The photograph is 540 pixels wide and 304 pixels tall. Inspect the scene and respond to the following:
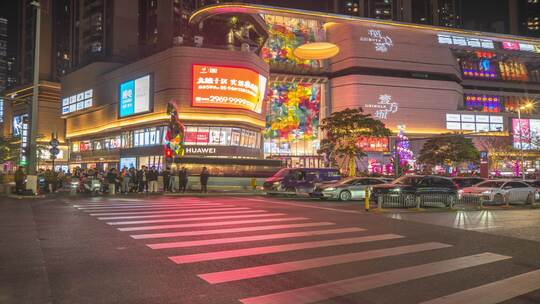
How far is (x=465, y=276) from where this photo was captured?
7254 mm

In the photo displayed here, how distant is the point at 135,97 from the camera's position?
54375 mm

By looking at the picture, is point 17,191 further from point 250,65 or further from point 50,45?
point 50,45

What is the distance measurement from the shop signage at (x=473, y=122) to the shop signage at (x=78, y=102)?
5930 centimetres

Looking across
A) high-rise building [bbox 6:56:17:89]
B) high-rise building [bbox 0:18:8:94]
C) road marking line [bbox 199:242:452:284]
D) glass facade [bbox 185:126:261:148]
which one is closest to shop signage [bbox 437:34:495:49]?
glass facade [bbox 185:126:261:148]

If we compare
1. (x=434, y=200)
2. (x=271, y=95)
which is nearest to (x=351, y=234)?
(x=434, y=200)

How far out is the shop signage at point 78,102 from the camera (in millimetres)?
68188

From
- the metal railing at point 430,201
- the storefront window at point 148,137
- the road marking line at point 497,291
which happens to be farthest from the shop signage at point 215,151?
the road marking line at point 497,291

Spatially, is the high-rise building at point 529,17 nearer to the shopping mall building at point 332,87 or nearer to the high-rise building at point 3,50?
the shopping mall building at point 332,87

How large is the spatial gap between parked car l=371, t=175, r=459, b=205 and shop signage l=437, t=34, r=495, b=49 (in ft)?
209

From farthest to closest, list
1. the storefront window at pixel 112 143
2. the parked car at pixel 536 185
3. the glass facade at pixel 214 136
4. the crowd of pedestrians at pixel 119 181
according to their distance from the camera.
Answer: the storefront window at pixel 112 143, the glass facade at pixel 214 136, the crowd of pedestrians at pixel 119 181, the parked car at pixel 536 185

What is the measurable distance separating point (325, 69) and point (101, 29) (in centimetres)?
4690

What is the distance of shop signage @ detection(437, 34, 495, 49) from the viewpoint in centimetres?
7825

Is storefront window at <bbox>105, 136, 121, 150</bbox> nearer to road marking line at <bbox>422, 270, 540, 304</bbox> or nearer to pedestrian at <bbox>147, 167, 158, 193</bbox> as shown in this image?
pedestrian at <bbox>147, 167, 158, 193</bbox>

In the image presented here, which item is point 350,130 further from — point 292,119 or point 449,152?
point 292,119
